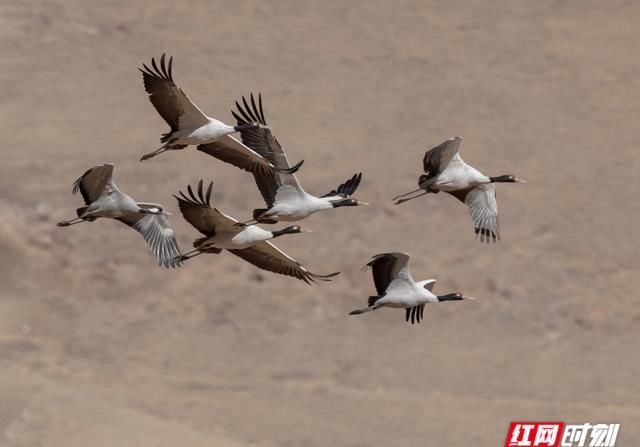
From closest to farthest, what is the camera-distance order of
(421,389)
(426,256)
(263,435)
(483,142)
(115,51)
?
(263,435)
(421,389)
(426,256)
(483,142)
(115,51)

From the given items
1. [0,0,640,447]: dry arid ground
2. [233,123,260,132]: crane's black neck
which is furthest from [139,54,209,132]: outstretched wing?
[0,0,640,447]: dry arid ground

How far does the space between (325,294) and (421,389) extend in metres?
8.77

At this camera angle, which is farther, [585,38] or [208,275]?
[585,38]

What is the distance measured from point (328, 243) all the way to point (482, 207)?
175ft

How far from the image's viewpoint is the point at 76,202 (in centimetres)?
11112

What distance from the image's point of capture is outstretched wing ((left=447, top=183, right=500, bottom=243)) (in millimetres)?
57438

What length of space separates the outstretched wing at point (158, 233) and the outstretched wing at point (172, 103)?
6063mm

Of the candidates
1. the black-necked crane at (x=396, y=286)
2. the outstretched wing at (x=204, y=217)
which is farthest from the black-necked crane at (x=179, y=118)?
the black-necked crane at (x=396, y=286)

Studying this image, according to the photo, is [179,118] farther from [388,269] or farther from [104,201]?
[388,269]

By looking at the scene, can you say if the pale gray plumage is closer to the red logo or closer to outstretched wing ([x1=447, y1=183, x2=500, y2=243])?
outstretched wing ([x1=447, y1=183, x2=500, y2=243])

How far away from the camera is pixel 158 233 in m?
59.7

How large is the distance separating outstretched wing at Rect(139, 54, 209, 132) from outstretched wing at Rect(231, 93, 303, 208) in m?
1.43

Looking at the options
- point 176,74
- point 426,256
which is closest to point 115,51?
point 176,74

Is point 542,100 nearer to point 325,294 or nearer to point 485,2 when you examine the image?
point 485,2
